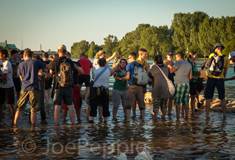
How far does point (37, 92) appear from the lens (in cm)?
682

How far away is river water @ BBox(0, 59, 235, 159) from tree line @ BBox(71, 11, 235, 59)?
250 feet

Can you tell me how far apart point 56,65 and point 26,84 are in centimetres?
88

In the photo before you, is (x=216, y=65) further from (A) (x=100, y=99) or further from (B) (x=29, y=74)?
(B) (x=29, y=74)

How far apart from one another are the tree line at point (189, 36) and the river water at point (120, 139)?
76.2 meters

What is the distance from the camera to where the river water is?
16.1ft

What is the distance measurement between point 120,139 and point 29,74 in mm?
2771

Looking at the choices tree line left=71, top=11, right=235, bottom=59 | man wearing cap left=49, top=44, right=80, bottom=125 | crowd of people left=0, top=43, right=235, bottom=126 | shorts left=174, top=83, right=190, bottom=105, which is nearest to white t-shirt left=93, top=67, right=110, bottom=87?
crowd of people left=0, top=43, right=235, bottom=126

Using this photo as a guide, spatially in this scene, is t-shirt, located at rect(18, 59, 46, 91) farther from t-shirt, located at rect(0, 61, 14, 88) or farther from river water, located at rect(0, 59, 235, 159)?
river water, located at rect(0, 59, 235, 159)

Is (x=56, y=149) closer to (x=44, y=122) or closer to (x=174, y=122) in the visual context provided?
(x=44, y=122)

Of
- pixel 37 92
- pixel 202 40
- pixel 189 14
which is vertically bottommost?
pixel 37 92

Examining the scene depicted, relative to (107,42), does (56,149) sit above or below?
below

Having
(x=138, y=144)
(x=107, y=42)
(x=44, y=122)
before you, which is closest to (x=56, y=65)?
(x=44, y=122)

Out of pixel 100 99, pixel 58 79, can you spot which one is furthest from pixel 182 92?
pixel 58 79

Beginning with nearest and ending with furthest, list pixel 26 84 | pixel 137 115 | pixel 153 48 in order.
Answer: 1. pixel 26 84
2. pixel 137 115
3. pixel 153 48
